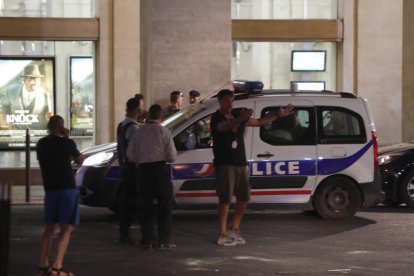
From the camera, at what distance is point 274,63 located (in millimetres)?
21734

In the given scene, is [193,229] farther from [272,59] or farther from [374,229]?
[272,59]

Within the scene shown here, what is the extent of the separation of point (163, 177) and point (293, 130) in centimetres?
281

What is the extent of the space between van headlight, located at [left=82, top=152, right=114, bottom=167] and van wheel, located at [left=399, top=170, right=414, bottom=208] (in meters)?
4.66

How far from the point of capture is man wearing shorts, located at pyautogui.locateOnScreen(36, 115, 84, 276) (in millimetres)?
A: 10000

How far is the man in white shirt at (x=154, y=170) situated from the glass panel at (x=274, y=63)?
31.5 ft

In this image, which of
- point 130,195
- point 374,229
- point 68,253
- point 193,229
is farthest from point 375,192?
point 68,253

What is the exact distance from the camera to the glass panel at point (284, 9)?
21.6m

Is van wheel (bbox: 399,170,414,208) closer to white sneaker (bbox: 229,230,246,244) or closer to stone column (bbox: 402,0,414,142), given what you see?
white sneaker (bbox: 229,230,246,244)

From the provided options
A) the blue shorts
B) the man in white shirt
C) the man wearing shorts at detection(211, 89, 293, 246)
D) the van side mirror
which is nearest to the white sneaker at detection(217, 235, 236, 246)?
the man wearing shorts at detection(211, 89, 293, 246)

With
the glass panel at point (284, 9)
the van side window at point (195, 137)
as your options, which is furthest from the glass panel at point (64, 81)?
the van side window at point (195, 137)

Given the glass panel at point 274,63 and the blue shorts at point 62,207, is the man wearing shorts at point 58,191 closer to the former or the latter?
the blue shorts at point 62,207

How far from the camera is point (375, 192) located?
1422 cm

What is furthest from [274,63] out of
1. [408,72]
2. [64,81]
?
[64,81]

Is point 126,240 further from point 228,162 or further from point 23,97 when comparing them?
point 23,97
